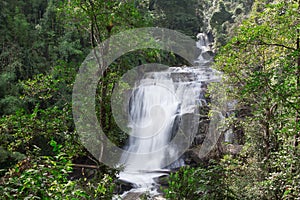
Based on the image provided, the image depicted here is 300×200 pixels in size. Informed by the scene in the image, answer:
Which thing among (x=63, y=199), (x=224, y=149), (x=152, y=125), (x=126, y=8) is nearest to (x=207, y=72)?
(x=152, y=125)

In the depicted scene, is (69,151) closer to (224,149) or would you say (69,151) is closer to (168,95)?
(224,149)

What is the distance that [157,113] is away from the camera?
11.4 metres

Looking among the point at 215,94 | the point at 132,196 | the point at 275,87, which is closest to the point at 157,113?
the point at 132,196

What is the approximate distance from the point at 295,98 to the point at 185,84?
9.69 meters

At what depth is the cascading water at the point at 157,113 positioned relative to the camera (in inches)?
348

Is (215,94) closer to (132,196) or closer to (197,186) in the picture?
(132,196)

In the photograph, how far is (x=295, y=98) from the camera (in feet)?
7.85

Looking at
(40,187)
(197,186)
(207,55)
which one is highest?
(207,55)

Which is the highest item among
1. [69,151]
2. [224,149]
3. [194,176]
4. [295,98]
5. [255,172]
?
[295,98]

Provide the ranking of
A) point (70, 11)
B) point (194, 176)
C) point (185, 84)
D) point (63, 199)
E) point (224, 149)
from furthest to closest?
point (185, 84), point (224, 149), point (70, 11), point (194, 176), point (63, 199)

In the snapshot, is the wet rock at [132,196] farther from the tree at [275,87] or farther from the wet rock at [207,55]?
the wet rock at [207,55]

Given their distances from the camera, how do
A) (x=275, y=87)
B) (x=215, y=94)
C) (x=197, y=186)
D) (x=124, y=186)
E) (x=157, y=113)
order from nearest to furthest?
(x=275, y=87), (x=197, y=186), (x=215, y=94), (x=124, y=186), (x=157, y=113)

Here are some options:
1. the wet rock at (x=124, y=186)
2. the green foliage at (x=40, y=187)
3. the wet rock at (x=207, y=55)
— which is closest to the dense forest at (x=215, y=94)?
the green foliage at (x=40, y=187)

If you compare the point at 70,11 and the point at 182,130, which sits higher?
the point at 70,11
